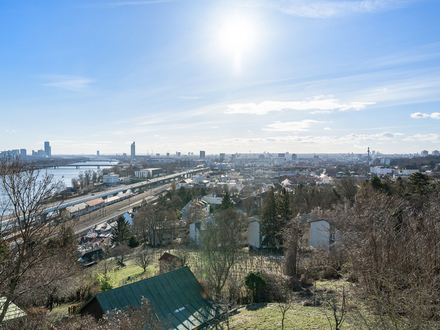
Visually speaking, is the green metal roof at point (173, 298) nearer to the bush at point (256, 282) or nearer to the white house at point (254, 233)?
the bush at point (256, 282)

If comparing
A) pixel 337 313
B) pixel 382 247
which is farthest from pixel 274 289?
pixel 382 247

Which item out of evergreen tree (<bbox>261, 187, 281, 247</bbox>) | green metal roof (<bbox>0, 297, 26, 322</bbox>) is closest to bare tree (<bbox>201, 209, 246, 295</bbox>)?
green metal roof (<bbox>0, 297, 26, 322</bbox>)

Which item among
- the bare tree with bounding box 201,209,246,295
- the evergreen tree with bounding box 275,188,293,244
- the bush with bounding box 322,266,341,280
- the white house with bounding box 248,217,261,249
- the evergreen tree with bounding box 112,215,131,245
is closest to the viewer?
the bare tree with bounding box 201,209,246,295

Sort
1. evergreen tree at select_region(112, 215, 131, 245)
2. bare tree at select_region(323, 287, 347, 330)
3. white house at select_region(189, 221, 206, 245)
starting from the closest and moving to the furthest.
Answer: bare tree at select_region(323, 287, 347, 330), white house at select_region(189, 221, 206, 245), evergreen tree at select_region(112, 215, 131, 245)

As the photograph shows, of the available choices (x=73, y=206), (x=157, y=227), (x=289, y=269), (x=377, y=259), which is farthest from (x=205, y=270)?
(x=73, y=206)

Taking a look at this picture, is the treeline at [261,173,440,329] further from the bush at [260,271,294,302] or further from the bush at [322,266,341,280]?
the bush at [260,271,294,302]

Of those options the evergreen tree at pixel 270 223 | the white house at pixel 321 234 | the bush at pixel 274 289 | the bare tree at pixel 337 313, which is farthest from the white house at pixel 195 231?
the bare tree at pixel 337 313

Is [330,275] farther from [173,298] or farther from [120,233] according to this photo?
[120,233]

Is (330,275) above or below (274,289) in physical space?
below
